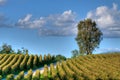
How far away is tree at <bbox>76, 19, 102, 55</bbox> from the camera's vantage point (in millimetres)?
114500

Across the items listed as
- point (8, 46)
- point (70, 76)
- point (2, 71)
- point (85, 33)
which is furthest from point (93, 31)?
point (70, 76)

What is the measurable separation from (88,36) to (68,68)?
46794mm

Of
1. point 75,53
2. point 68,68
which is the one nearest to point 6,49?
point 75,53

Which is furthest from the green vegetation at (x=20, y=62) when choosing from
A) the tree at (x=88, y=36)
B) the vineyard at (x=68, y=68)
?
the tree at (x=88, y=36)

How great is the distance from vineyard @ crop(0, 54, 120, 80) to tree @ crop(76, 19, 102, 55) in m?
22.8

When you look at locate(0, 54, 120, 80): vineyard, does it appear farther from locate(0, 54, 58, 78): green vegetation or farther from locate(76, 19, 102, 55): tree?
locate(76, 19, 102, 55): tree

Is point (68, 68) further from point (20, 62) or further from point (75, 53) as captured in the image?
point (75, 53)

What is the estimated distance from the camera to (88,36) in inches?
4530

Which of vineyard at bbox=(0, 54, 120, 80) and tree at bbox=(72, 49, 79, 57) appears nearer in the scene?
vineyard at bbox=(0, 54, 120, 80)

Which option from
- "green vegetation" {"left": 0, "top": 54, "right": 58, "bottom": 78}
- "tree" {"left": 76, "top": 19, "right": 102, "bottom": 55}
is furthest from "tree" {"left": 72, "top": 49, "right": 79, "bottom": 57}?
"green vegetation" {"left": 0, "top": 54, "right": 58, "bottom": 78}

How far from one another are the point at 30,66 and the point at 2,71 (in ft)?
35.7

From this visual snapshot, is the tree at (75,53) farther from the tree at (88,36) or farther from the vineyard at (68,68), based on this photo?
the vineyard at (68,68)

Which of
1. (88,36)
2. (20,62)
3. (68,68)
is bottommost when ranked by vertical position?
(68,68)

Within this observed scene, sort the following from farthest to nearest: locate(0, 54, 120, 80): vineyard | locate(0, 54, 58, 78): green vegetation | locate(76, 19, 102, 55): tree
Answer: locate(76, 19, 102, 55): tree < locate(0, 54, 58, 78): green vegetation < locate(0, 54, 120, 80): vineyard
